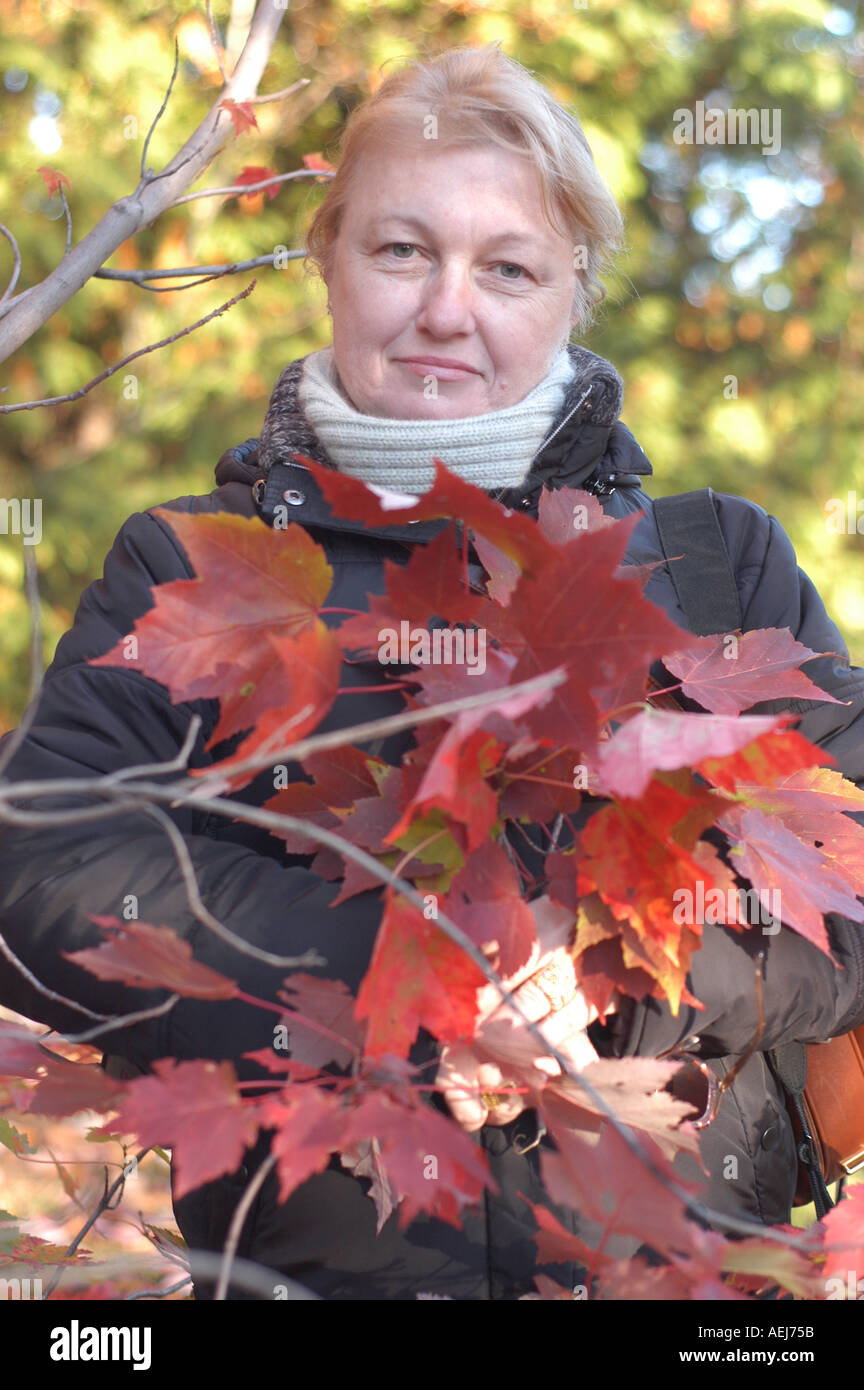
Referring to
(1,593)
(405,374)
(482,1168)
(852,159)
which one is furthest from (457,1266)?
(852,159)

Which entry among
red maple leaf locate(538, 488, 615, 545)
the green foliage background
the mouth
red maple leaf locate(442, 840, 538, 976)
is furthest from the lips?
the green foliage background

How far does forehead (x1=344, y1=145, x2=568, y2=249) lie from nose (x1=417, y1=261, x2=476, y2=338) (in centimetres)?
5

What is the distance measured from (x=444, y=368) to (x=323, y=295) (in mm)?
4052

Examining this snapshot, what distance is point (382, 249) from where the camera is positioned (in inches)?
52.4

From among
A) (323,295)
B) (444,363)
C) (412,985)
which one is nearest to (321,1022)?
(412,985)

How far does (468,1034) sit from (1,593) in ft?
14.9

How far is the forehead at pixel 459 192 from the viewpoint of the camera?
4.23 ft

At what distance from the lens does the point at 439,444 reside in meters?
1.28

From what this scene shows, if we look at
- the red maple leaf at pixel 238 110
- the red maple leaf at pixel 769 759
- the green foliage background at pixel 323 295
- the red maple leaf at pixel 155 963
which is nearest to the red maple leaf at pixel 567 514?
the red maple leaf at pixel 769 759

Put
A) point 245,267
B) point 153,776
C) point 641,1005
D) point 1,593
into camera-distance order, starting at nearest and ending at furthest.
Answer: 1. point 641,1005
2. point 153,776
3. point 245,267
4. point 1,593

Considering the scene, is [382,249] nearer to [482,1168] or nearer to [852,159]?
[482,1168]

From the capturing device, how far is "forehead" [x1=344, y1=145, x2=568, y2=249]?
1.29 metres

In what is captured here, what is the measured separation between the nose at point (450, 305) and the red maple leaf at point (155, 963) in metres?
0.81

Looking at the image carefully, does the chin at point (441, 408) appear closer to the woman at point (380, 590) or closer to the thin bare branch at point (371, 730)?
the woman at point (380, 590)
